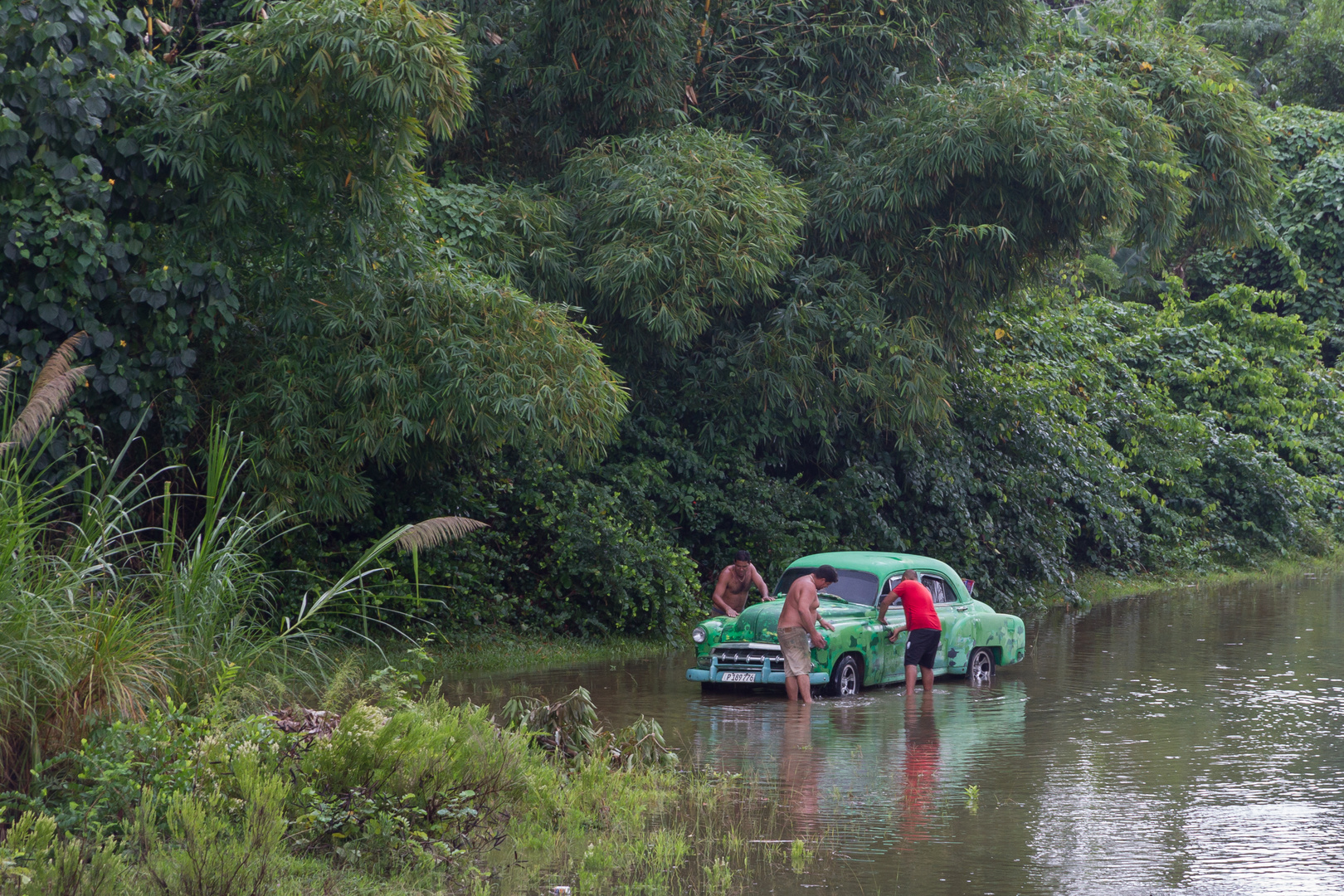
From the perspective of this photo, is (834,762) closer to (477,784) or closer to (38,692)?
(477,784)

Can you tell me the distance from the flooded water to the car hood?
0.60 metres

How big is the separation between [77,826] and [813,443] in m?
15.3

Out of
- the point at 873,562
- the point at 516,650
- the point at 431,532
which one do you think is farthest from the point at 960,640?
the point at 431,532

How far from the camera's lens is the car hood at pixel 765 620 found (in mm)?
13086

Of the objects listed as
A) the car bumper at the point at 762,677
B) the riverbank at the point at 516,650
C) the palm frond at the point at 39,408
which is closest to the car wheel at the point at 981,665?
the car bumper at the point at 762,677

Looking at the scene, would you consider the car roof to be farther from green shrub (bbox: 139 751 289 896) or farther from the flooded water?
green shrub (bbox: 139 751 289 896)

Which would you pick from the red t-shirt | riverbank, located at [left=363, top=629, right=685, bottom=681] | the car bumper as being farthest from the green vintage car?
riverbank, located at [left=363, top=629, right=685, bottom=681]

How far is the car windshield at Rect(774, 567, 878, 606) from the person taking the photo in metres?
13.8

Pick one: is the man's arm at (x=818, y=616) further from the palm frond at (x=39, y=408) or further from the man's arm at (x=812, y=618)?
the palm frond at (x=39, y=408)

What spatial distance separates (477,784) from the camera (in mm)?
7672

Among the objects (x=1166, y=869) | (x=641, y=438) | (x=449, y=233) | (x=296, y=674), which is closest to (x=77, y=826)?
(x=296, y=674)

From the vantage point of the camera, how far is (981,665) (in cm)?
1469

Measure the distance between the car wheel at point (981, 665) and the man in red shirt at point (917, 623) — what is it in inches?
38.3

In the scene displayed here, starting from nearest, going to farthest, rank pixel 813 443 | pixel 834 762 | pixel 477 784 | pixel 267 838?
pixel 267 838 → pixel 477 784 → pixel 834 762 → pixel 813 443
